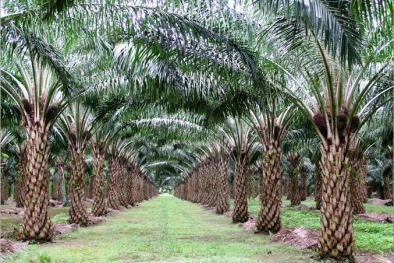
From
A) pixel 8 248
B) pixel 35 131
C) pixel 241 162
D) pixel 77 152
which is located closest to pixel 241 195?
pixel 241 162

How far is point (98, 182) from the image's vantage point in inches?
901

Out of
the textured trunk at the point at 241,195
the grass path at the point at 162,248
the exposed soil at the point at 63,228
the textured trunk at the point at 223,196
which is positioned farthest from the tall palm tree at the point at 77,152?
the textured trunk at the point at 223,196

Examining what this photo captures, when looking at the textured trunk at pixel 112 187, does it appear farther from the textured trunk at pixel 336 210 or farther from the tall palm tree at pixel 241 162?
the textured trunk at pixel 336 210

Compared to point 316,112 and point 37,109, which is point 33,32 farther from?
point 316,112

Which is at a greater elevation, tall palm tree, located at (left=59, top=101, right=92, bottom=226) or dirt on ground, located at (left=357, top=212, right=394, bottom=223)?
tall palm tree, located at (left=59, top=101, right=92, bottom=226)

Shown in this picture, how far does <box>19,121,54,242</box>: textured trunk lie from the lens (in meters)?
12.7

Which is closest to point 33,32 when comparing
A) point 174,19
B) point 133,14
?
point 133,14

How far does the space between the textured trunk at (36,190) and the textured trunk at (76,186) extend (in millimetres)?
5032

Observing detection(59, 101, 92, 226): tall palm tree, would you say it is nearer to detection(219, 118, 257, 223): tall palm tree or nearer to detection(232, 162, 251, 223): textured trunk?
detection(219, 118, 257, 223): tall palm tree

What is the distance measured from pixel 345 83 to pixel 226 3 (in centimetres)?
320

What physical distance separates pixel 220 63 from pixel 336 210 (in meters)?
3.93

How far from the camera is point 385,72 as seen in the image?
1025 centimetres

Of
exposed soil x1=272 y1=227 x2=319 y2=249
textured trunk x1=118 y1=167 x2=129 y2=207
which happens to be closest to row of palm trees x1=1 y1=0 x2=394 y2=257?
exposed soil x1=272 y1=227 x2=319 y2=249

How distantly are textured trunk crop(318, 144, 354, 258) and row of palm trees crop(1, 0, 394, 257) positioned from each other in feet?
0.07
